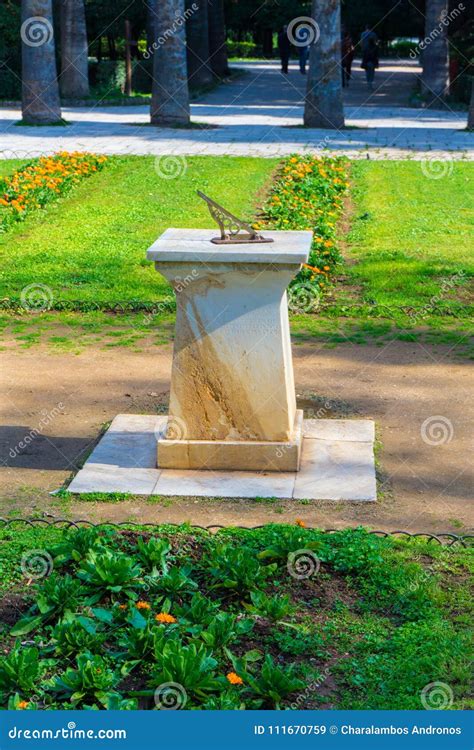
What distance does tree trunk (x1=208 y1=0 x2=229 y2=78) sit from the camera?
35.2 meters

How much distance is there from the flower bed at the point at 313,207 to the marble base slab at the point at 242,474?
11.5ft

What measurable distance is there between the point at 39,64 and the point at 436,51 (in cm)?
1068

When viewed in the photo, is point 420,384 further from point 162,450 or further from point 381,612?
point 381,612

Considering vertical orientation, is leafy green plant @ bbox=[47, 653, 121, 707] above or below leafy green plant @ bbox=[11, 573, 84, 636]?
above

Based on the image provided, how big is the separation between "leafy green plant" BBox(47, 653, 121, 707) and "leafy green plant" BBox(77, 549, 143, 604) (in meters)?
0.65

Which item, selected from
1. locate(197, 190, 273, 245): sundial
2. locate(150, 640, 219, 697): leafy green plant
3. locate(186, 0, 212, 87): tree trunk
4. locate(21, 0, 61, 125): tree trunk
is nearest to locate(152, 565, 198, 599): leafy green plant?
locate(150, 640, 219, 697): leafy green plant

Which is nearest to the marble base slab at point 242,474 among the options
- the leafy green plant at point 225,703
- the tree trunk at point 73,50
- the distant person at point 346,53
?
the leafy green plant at point 225,703

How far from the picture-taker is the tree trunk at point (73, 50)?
28656 millimetres

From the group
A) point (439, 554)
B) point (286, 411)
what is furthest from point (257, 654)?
point (286, 411)

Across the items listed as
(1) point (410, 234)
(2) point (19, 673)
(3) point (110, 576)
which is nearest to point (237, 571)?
(3) point (110, 576)

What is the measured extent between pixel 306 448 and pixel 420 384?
1604 millimetres

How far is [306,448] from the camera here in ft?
23.8

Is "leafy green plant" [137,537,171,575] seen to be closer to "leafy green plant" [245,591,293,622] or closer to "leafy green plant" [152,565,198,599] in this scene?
"leafy green plant" [152,565,198,599]

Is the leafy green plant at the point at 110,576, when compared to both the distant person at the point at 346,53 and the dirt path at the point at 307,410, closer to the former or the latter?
the dirt path at the point at 307,410
